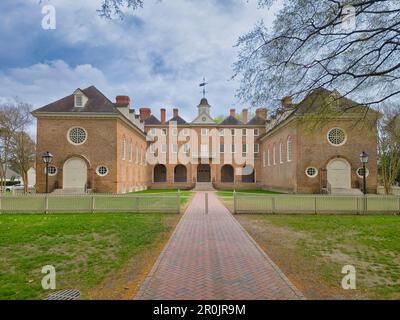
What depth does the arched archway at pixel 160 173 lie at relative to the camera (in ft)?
150

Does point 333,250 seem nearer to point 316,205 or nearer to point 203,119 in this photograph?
point 316,205

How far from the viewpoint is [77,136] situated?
27719mm

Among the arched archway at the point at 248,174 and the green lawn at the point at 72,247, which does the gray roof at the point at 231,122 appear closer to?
the arched archway at the point at 248,174

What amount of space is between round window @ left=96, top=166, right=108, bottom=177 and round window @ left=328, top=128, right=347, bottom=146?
21.7m

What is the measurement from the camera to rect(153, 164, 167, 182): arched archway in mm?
45625

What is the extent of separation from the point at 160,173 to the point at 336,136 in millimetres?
27206

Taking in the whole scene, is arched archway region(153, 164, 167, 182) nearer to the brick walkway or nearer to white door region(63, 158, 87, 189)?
white door region(63, 158, 87, 189)

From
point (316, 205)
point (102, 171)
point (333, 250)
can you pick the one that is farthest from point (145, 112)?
point (333, 250)

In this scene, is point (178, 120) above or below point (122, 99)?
below

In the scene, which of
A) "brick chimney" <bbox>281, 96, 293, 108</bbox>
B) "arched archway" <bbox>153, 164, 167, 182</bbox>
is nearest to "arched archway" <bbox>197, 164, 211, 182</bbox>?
"arched archway" <bbox>153, 164, 167, 182</bbox>

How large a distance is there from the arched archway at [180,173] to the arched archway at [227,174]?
20.3 feet

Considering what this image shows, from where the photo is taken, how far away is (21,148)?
3238 centimetres
